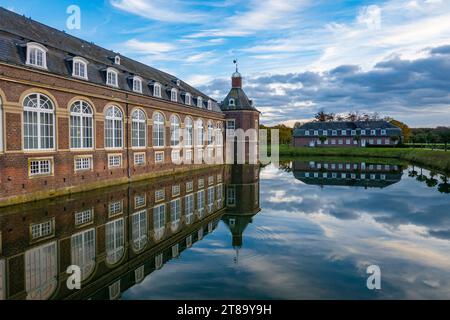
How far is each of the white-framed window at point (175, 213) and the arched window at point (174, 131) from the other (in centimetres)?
1516

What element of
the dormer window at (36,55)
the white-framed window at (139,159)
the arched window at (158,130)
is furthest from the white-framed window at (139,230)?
the arched window at (158,130)

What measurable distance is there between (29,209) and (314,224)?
38.2 feet

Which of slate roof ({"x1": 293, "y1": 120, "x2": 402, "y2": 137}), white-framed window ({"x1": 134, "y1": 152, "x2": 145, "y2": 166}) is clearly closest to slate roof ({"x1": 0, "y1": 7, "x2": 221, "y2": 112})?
white-framed window ({"x1": 134, "y1": 152, "x2": 145, "y2": 166})

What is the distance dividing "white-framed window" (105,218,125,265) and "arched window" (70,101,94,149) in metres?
9.10

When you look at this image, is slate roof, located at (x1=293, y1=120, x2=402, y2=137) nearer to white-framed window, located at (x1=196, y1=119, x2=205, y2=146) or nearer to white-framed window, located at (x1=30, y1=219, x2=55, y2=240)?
white-framed window, located at (x1=196, y1=119, x2=205, y2=146)

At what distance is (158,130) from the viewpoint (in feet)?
92.8

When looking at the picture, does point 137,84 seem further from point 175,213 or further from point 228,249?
point 228,249

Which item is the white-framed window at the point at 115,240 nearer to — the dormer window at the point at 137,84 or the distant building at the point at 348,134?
the dormer window at the point at 137,84

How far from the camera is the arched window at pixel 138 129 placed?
2464 cm

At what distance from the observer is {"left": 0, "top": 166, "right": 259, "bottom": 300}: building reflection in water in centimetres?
676

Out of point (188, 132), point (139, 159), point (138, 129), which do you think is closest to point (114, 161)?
point (139, 159)

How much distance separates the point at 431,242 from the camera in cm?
980
